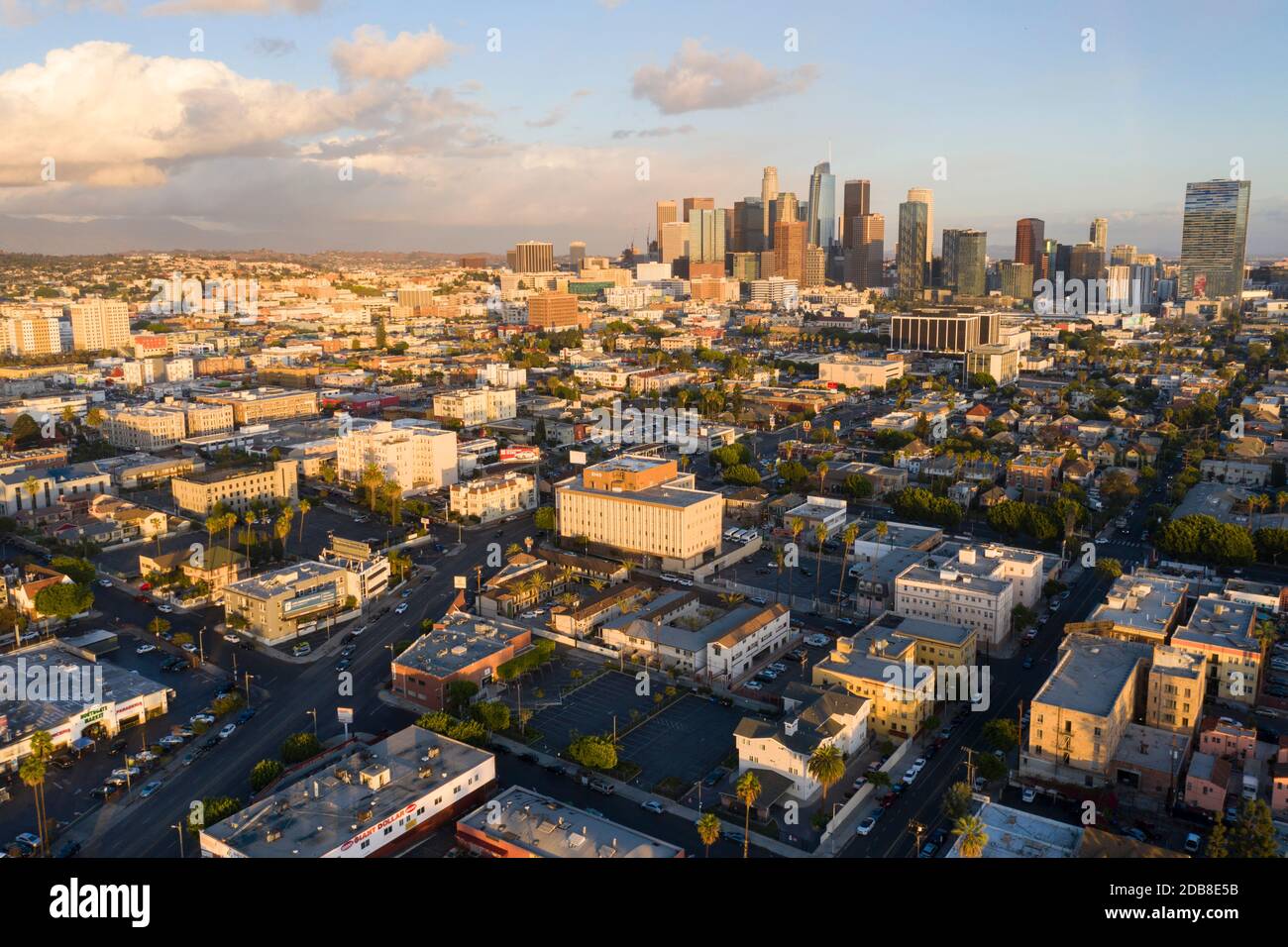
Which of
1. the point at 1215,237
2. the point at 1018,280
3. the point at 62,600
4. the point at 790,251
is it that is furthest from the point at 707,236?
the point at 62,600

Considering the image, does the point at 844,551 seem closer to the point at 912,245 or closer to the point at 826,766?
the point at 826,766

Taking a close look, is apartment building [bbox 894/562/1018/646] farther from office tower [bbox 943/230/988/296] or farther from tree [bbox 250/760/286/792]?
office tower [bbox 943/230/988/296]

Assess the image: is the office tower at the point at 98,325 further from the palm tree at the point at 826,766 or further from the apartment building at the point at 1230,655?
the apartment building at the point at 1230,655

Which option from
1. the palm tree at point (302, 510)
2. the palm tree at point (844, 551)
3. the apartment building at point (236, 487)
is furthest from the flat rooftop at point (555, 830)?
the apartment building at point (236, 487)

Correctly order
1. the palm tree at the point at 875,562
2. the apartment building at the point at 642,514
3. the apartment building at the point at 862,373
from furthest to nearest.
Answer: the apartment building at the point at 862,373, the apartment building at the point at 642,514, the palm tree at the point at 875,562
